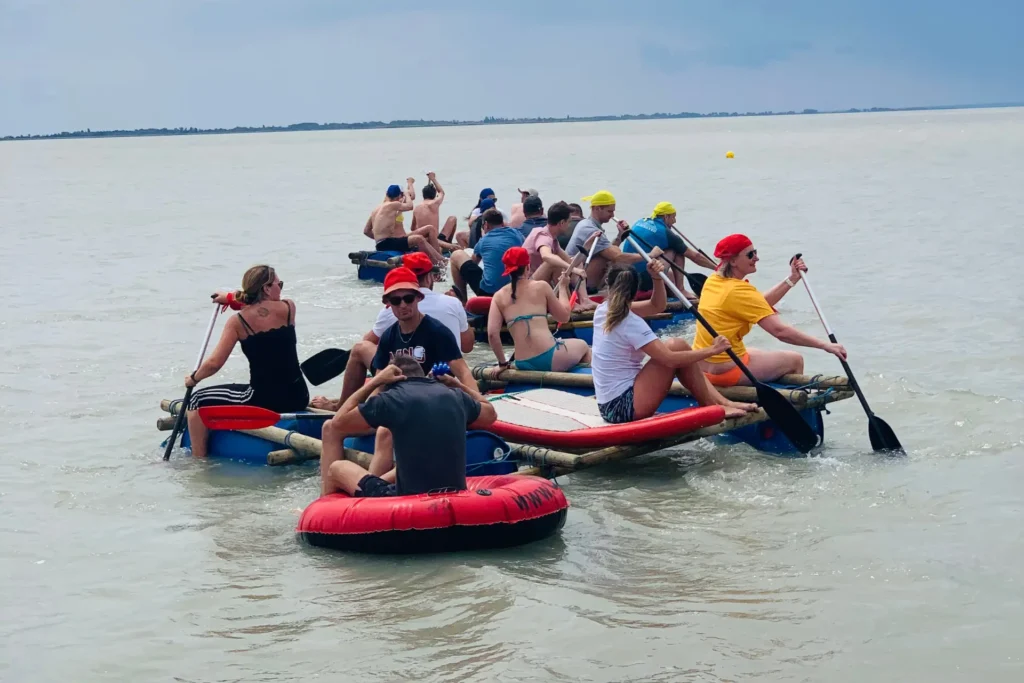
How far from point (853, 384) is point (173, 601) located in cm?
532

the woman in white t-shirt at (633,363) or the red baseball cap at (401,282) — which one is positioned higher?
the red baseball cap at (401,282)

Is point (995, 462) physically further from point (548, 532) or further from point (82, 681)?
point (82, 681)

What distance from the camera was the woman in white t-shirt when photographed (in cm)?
901

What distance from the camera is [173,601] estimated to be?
745 cm

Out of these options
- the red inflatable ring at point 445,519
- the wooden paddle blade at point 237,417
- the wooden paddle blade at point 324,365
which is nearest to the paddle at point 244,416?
the wooden paddle blade at point 237,417

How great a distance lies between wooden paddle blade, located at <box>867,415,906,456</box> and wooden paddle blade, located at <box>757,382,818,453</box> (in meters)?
0.66

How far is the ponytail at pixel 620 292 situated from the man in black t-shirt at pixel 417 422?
1.60 metres

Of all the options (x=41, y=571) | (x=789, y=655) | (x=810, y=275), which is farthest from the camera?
(x=810, y=275)

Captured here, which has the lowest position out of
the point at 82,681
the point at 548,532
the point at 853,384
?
the point at 82,681

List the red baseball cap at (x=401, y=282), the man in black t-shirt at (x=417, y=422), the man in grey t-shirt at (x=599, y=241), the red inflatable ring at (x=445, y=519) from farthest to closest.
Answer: the man in grey t-shirt at (x=599, y=241) → the red baseball cap at (x=401, y=282) → the red inflatable ring at (x=445, y=519) → the man in black t-shirt at (x=417, y=422)

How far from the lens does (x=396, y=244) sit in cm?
2052

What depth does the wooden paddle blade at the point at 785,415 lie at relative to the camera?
941cm

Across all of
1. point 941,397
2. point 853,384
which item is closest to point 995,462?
point 853,384

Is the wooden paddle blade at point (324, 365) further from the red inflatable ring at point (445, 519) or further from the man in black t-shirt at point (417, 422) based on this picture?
the red inflatable ring at point (445, 519)
